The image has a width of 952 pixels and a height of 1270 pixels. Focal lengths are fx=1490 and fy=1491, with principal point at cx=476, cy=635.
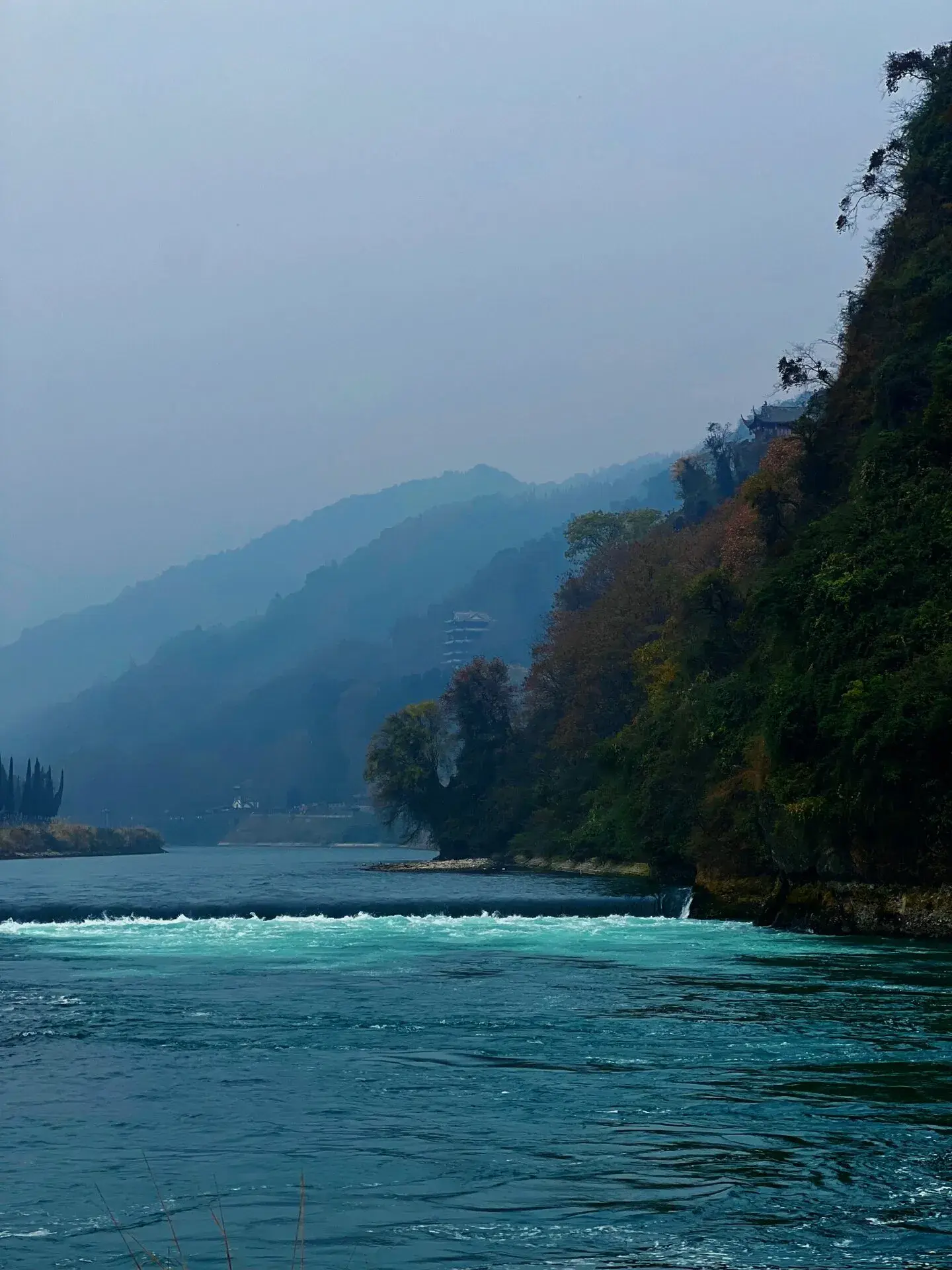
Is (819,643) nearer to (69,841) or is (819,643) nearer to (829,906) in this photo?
(829,906)

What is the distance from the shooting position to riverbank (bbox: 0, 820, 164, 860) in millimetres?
156750

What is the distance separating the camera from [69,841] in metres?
168

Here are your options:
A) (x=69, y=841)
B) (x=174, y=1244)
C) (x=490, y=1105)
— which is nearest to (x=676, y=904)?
(x=490, y=1105)

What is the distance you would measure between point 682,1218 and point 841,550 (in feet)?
115

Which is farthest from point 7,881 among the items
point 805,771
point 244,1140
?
point 244,1140

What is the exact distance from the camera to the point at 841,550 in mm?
44781

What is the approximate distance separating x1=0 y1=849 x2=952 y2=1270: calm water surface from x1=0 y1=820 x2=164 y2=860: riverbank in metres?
128

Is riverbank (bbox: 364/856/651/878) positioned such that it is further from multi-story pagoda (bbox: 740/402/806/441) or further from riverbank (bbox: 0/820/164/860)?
riverbank (bbox: 0/820/164/860)

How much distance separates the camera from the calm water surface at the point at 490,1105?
11.5m

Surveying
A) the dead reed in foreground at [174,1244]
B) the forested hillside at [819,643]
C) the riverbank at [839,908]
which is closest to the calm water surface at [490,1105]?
the dead reed in foreground at [174,1244]

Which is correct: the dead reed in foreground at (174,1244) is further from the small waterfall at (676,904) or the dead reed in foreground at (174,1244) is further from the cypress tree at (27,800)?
the cypress tree at (27,800)

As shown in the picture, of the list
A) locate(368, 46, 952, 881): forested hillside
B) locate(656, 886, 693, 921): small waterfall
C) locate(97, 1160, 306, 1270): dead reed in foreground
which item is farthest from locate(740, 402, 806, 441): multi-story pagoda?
locate(97, 1160, 306, 1270): dead reed in foreground

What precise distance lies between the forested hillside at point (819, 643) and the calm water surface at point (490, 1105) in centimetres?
576

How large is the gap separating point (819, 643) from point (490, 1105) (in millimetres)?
29541
